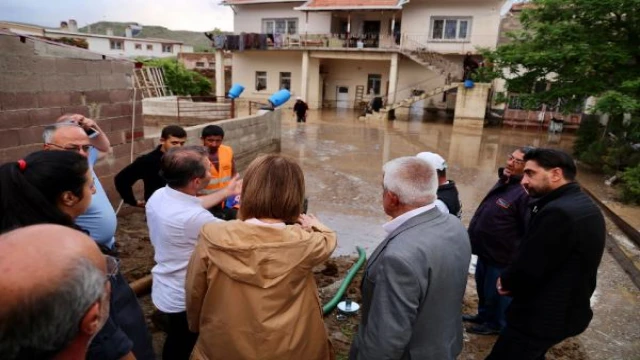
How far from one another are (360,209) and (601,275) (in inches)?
143

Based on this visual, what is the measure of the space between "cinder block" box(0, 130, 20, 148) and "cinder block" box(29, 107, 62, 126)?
223 mm

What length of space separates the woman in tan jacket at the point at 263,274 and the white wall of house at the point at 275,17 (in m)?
24.8

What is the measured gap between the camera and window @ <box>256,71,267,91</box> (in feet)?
86.1

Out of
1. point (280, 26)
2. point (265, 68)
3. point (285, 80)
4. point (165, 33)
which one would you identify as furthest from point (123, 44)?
point (165, 33)

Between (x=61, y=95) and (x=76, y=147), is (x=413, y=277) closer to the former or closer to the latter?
(x=76, y=147)

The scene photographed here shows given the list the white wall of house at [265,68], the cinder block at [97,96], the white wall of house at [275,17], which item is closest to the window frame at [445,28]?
the white wall of house at [275,17]

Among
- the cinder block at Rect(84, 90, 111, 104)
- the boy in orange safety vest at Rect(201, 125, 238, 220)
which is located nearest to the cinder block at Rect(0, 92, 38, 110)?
the cinder block at Rect(84, 90, 111, 104)

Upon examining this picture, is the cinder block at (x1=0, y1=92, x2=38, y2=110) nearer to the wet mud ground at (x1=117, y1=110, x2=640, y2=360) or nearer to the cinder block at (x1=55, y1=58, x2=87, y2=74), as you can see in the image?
the cinder block at (x1=55, y1=58, x2=87, y2=74)

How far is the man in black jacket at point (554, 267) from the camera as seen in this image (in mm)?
2129

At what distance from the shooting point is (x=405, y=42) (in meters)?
23.0

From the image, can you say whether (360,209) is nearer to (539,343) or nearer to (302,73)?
(539,343)

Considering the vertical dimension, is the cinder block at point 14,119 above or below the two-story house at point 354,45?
below

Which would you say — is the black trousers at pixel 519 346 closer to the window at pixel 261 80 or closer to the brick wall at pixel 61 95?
the brick wall at pixel 61 95

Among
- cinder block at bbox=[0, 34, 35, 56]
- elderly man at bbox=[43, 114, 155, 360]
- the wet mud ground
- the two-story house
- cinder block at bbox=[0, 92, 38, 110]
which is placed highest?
the two-story house
